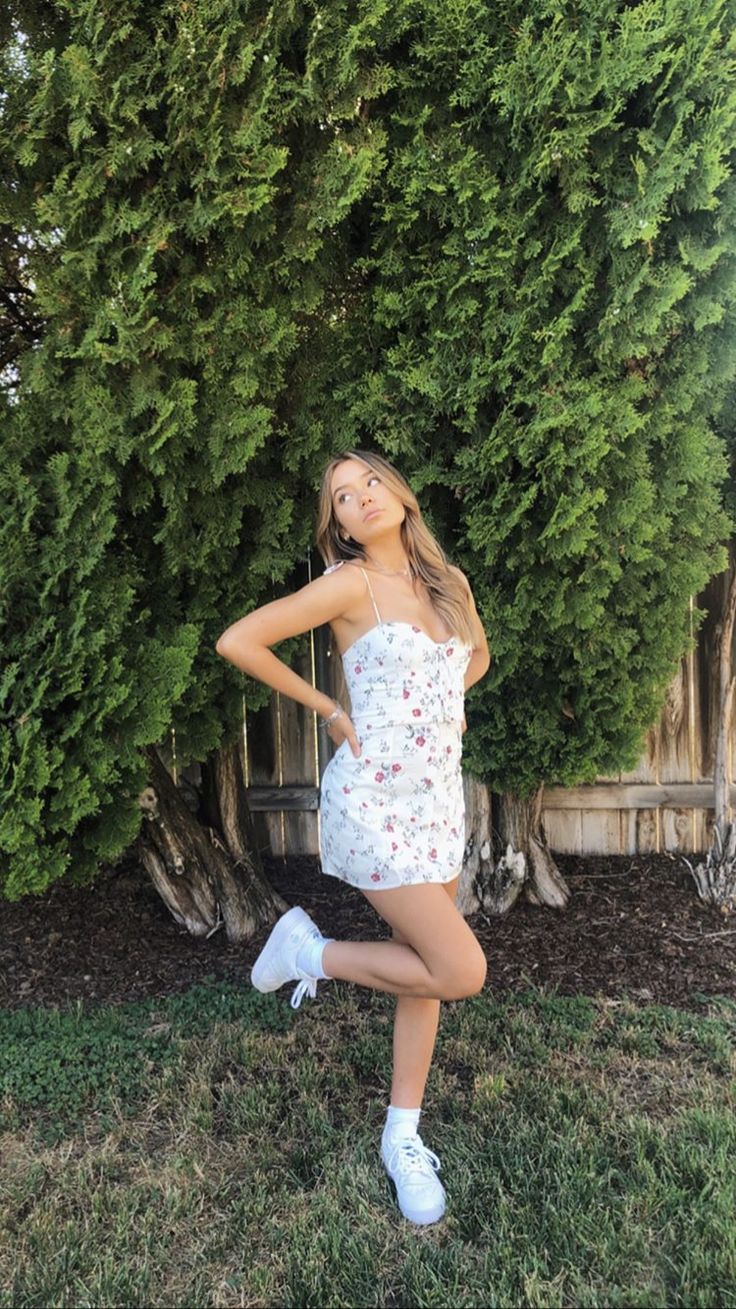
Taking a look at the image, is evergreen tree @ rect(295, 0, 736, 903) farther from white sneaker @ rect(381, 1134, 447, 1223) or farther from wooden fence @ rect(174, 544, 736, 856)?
white sneaker @ rect(381, 1134, 447, 1223)

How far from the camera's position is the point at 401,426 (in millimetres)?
3301

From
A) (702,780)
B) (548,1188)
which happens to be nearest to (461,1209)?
(548,1188)

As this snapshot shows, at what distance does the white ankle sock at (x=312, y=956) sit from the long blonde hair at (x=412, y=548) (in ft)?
3.21

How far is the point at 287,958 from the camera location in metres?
2.67

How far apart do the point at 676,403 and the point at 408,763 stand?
1749 millimetres

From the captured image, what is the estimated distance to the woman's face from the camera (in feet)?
8.38

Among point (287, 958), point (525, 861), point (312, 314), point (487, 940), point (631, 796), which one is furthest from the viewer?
point (631, 796)

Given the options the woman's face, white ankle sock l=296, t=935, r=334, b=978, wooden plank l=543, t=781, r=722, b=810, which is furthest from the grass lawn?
the woman's face

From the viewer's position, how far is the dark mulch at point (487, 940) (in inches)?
143

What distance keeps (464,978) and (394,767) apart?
58 cm

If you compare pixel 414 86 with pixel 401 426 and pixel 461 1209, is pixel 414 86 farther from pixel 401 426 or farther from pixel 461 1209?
pixel 461 1209

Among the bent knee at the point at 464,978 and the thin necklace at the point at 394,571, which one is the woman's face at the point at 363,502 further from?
the bent knee at the point at 464,978

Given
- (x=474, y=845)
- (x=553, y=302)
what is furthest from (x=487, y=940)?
(x=553, y=302)

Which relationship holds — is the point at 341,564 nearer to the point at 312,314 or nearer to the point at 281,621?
the point at 281,621
